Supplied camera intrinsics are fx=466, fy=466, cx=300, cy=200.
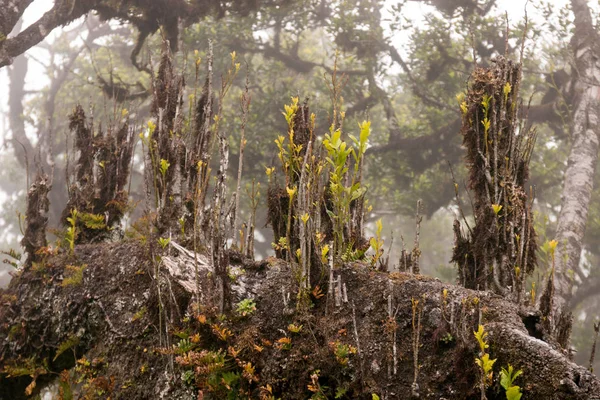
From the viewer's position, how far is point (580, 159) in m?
8.73

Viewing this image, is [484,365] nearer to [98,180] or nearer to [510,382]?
[510,382]

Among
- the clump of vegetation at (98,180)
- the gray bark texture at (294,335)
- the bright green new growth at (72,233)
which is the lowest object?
the gray bark texture at (294,335)

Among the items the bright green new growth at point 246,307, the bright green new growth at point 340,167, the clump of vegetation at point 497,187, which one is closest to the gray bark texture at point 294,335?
the bright green new growth at point 246,307

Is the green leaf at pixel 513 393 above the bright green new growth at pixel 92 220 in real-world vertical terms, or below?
below

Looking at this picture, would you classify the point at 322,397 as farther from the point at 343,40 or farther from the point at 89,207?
the point at 343,40

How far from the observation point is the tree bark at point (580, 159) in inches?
301

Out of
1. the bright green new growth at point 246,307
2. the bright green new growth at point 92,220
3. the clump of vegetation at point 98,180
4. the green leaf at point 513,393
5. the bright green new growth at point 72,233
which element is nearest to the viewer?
the green leaf at point 513,393

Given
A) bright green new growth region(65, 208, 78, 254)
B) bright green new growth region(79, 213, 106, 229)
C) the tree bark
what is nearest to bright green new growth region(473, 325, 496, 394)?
bright green new growth region(65, 208, 78, 254)

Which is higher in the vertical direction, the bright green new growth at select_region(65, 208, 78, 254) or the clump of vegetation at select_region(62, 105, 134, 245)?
the clump of vegetation at select_region(62, 105, 134, 245)

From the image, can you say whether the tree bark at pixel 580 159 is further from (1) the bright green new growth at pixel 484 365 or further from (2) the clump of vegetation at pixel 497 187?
(1) the bright green new growth at pixel 484 365

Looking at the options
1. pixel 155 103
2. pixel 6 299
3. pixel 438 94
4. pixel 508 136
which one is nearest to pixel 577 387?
pixel 508 136

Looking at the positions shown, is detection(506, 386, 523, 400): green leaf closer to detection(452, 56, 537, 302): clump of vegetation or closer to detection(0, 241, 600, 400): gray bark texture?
detection(0, 241, 600, 400): gray bark texture

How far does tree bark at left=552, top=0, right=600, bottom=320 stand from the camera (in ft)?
25.1

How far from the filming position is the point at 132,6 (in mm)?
7723
